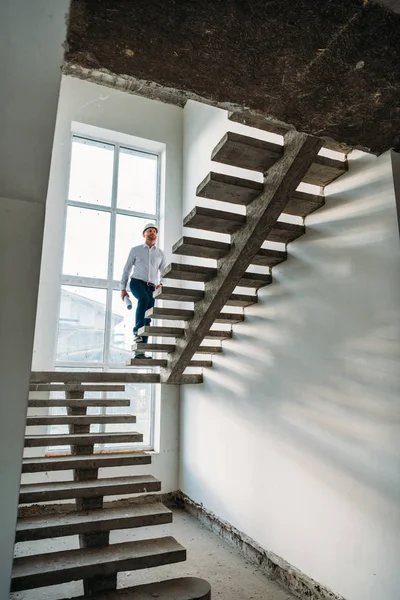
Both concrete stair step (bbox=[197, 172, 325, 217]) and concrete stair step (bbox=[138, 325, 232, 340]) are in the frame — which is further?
concrete stair step (bbox=[138, 325, 232, 340])

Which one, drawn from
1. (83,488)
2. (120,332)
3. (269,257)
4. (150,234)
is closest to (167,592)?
(83,488)

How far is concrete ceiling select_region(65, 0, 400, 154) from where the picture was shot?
1372 mm

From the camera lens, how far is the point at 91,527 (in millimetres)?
2826

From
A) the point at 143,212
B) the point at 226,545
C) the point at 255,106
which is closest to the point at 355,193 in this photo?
the point at 255,106

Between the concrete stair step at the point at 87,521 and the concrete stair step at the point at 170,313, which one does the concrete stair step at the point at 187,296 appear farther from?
the concrete stair step at the point at 87,521

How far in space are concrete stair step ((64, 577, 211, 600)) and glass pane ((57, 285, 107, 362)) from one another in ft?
10.3

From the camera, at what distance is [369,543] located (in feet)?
7.99

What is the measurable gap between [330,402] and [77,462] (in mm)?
1971

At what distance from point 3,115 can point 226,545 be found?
12.8ft

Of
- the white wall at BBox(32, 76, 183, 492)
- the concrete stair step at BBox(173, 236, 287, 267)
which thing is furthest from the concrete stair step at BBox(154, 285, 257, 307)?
the white wall at BBox(32, 76, 183, 492)

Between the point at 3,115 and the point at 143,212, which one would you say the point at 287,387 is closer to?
the point at 3,115

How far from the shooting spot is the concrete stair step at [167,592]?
96.4 inches

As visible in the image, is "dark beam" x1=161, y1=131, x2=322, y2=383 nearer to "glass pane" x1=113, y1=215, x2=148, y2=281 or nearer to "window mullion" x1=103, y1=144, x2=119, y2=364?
"window mullion" x1=103, y1=144, x2=119, y2=364

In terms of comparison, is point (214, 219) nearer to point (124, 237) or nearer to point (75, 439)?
point (75, 439)
